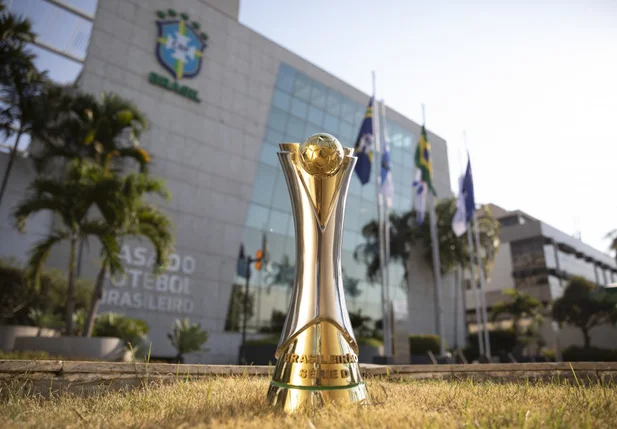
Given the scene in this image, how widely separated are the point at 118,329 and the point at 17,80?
8356 millimetres

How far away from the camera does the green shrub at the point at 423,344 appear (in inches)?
916

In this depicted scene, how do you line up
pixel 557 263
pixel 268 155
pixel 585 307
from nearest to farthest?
1. pixel 268 155
2. pixel 585 307
3. pixel 557 263

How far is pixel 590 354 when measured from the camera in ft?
72.9

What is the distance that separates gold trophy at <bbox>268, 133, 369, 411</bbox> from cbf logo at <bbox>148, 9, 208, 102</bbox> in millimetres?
18101

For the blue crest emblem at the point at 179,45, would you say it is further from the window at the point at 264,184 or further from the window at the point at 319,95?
the window at the point at 319,95

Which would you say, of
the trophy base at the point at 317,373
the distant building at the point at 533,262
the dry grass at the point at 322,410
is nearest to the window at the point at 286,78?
the dry grass at the point at 322,410

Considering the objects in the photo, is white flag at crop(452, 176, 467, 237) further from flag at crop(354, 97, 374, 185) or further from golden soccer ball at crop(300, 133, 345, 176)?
golden soccer ball at crop(300, 133, 345, 176)

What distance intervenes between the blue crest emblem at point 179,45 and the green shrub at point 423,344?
58.8 feet

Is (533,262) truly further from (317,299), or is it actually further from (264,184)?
(317,299)

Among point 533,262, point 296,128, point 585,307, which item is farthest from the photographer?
point 533,262

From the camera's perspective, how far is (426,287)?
2956 centimetres

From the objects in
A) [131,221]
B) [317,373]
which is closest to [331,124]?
[131,221]

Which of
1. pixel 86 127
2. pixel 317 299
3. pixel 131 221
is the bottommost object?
pixel 317 299

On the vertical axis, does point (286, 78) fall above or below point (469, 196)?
above
